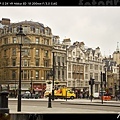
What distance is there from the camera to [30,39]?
7070mm

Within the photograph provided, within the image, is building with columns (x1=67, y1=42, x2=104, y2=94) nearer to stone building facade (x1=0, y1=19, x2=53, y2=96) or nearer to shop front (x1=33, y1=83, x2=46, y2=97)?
stone building facade (x1=0, y1=19, x2=53, y2=96)

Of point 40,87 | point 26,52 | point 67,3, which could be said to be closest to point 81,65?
point 26,52

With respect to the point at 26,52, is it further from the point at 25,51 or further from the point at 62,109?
the point at 62,109

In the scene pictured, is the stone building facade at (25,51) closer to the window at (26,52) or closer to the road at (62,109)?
the window at (26,52)

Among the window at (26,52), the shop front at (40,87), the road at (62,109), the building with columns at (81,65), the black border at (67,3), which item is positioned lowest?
the road at (62,109)

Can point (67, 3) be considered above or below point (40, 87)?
above

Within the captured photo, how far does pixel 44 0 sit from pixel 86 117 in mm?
1949

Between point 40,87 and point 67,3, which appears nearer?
point 67,3

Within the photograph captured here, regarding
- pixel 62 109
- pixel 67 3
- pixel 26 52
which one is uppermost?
pixel 67 3

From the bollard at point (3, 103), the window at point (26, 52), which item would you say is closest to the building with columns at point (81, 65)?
the window at point (26, 52)

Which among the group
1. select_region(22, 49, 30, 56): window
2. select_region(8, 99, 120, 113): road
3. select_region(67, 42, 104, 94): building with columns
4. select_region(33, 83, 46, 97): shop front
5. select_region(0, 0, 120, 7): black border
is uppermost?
select_region(0, 0, 120, 7): black border

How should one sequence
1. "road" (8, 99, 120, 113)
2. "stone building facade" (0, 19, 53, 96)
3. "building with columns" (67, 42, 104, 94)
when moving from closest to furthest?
"stone building facade" (0, 19, 53, 96)
"road" (8, 99, 120, 113)
"building with columns" (67, 42, 104, 94)

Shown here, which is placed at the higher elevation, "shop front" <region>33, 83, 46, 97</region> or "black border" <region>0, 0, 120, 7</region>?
"black border" <region>0, 0, 120, 7</region>

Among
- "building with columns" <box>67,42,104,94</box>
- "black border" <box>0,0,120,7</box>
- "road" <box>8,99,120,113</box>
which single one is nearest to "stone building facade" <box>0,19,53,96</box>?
"building with columns" <box>67,42,104,94</box>
